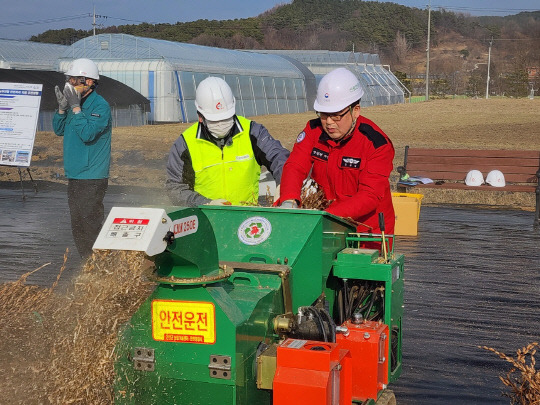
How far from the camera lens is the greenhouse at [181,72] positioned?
112 ft

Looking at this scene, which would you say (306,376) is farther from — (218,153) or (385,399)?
(218,153)

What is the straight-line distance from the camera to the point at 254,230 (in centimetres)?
387

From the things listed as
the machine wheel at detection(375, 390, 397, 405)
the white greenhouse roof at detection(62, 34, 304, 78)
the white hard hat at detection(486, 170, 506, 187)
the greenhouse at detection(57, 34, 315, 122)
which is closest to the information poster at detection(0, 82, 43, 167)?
the white hard hat at detection(486, 170, 506, 187)

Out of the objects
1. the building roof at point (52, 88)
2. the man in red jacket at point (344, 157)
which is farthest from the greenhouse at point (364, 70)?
the man in red jacket at point (344, 157)

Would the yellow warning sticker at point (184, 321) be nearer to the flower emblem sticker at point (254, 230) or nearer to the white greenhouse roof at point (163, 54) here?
the flower emblem sticker at point (254, 230)

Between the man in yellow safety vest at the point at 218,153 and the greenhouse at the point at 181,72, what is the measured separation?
95.9 ft

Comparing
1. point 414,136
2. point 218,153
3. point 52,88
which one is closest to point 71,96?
point 218,153

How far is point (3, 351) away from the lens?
15.6 feet

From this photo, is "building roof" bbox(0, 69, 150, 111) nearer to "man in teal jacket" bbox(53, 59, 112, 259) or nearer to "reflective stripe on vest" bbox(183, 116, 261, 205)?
"man in teal jacket" bbox(53, 59, 112, 259)

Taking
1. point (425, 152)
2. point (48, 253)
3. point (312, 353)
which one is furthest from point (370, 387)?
point (425, 152)

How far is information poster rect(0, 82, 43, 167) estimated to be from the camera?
12789 mm

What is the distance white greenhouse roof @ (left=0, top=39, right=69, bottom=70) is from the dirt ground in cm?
1014

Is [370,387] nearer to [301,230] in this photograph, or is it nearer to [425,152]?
[301,230]

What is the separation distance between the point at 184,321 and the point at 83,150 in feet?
13.9
